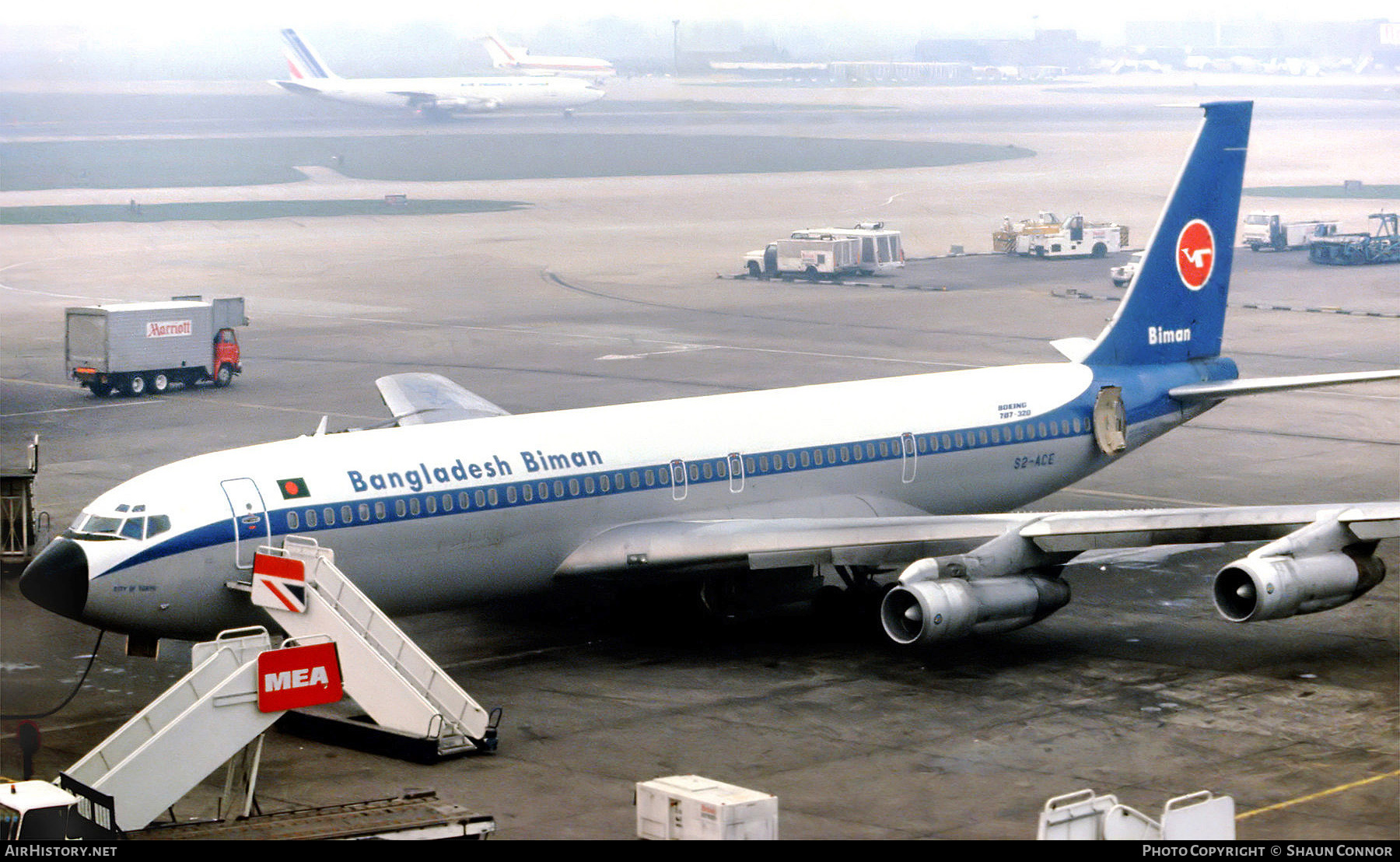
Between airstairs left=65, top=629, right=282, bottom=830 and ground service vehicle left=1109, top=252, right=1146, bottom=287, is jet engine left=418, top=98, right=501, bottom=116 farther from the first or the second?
airstairs left=65, top=629, right=282, bottom=830

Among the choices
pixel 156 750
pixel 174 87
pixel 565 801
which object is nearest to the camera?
pixel 156 750

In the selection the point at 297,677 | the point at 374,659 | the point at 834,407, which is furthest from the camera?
the point at 834,407

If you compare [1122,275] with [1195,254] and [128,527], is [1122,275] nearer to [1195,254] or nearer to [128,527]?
[1195,254]

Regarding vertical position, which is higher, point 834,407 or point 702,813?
point 834,407

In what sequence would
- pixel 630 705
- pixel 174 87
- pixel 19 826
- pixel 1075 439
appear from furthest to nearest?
pixel 174 87
pixel 1075 439
pixel 630 705
pixel 19 826

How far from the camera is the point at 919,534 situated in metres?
31.0

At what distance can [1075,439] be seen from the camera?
38.4 metres

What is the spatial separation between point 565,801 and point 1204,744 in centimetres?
937

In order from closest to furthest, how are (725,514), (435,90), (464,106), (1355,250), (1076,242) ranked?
1. (725,514)
2. (1355,250)
3. (1076,242)
4. (464,106)
5. (435,90)

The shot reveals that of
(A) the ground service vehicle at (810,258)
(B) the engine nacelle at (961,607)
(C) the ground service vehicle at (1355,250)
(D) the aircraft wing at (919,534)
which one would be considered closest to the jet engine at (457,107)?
(A) the ground service vehicle at (810,258)

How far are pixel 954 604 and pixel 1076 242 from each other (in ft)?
252

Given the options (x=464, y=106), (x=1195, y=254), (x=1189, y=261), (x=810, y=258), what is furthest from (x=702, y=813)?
(x=464, y=106)

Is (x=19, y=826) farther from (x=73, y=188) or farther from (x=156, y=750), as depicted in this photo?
(x=73, y=188)
